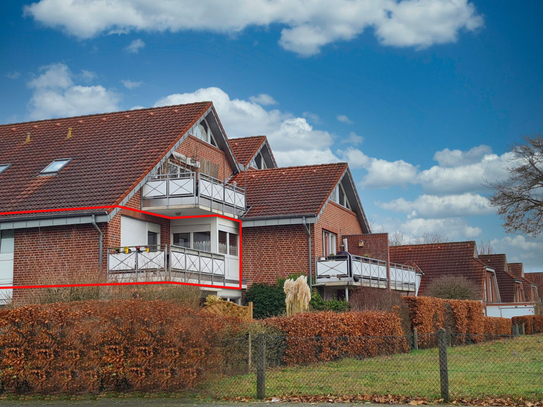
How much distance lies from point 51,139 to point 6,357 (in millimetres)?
17947

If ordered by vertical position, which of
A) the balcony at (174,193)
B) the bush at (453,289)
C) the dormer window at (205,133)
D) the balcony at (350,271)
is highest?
the dormer window at (205,133)

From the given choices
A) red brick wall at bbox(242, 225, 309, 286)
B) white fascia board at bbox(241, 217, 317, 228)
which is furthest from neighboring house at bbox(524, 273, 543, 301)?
white fascia board at bbox(241, 217, 317, 228)

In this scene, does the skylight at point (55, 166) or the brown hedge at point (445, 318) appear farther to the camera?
the skylight at point (55, 166)

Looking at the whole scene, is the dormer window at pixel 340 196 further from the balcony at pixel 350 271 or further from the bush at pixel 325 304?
the bush at pixel 325 304

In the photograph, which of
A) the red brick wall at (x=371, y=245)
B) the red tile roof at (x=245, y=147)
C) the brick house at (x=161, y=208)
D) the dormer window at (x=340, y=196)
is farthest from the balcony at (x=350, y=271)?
the red tile roof at (x=245, y=147)

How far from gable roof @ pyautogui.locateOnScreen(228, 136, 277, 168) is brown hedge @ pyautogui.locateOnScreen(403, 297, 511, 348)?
12770 mm

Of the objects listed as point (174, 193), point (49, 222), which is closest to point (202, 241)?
point (174, 193)

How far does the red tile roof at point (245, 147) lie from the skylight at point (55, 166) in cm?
938

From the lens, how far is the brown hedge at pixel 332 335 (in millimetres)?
16734

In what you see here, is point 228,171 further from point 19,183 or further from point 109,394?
point 109,394

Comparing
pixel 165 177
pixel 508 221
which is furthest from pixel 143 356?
pixel 508 221

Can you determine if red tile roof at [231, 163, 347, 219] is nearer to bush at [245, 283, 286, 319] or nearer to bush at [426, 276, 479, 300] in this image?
bush at [245, 283, 286, 319]

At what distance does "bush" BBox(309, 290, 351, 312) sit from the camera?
25.5 metres

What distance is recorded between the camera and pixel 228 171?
31672mm
